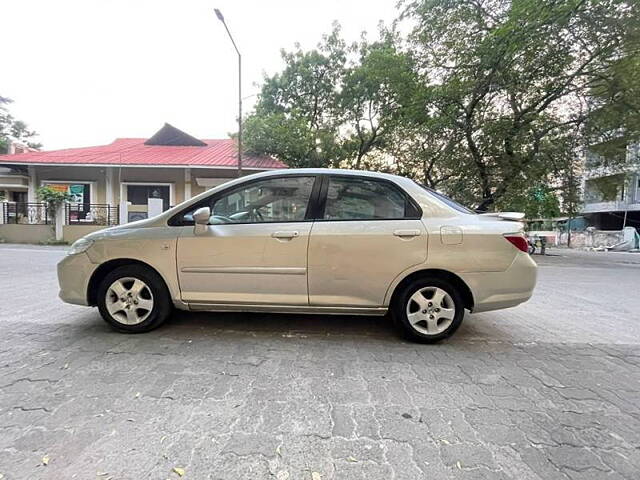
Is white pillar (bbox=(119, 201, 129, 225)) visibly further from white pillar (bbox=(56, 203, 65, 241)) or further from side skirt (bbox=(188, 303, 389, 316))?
side skirt (bbox=(188, 303, 389, 316))

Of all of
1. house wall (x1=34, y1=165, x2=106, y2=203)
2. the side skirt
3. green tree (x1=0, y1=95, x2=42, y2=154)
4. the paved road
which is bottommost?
the paved road

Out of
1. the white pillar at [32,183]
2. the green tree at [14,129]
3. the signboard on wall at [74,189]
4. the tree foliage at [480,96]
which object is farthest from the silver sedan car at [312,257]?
the green tree at [14,129]

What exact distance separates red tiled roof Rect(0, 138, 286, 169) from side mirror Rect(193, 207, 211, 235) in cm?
1186

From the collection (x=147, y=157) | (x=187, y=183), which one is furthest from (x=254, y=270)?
(x=147, y=157)

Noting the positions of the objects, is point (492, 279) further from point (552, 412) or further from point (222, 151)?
point (222, 151)

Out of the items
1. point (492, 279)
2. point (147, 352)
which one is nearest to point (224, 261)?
point (147, 352)

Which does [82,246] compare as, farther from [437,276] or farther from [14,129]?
[14,129]

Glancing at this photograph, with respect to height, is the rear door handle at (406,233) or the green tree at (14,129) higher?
the green tree at (14,129)

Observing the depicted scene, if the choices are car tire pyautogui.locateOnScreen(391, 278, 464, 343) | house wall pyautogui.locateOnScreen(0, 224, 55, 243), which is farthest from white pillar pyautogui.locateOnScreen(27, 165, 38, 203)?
car tire pyautogui.locateOnScreen(391, 278, 464, 343)

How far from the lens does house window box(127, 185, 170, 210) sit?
50.8ft

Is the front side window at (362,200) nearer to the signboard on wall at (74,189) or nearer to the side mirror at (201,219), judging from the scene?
the side mirror at (201,219)

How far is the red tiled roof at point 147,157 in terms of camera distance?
14805 mm

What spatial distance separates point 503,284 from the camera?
302 centimetres

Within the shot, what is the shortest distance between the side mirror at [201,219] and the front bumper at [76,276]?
3.39ft
